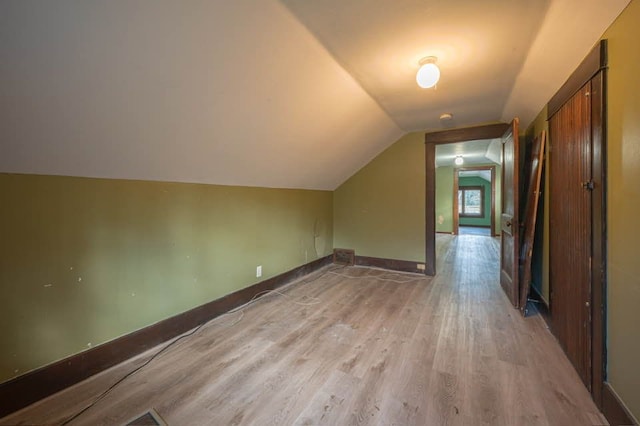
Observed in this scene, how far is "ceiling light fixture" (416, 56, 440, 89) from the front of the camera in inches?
77.1

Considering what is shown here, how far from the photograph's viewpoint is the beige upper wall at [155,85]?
3.60 feet

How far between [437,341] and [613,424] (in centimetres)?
98

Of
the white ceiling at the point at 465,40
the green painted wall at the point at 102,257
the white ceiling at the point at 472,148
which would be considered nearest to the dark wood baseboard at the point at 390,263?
the green painted wall at the point at 102,257

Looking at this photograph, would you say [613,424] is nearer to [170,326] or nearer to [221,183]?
[170,326]

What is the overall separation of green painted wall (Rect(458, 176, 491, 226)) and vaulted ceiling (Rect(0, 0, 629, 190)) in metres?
8.77

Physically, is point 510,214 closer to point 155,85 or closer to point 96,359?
point 155,85

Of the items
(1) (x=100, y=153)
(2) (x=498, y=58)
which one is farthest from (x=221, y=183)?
(2) (x=498, y=58)

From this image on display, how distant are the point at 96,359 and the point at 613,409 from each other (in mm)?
3019

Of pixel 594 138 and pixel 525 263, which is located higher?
pixel 594 138

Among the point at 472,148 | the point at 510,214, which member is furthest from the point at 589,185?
the point at 472,148

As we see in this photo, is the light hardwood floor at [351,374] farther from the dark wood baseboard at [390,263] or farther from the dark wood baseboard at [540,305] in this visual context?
the dark wood baseboard at [390,263]

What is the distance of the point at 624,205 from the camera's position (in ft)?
4.17

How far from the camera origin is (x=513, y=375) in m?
1.72

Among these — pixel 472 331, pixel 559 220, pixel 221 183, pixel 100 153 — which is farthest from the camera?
pixel 221 183
